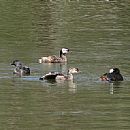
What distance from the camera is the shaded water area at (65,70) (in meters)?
18.4

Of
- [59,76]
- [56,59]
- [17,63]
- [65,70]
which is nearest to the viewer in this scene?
[59,76]

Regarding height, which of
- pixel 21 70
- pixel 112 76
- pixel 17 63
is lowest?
pixel 112 76

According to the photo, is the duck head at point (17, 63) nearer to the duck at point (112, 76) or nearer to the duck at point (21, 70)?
the duck at point (21, 70)

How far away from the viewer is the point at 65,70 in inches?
1091

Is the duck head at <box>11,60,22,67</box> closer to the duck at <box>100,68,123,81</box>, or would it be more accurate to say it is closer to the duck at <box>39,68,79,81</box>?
the duck at <box>39,68,79,81</box>

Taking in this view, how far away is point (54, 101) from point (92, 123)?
2984mm

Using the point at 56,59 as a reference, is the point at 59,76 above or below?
below

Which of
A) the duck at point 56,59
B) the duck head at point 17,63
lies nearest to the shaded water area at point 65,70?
the duck at point 56,59

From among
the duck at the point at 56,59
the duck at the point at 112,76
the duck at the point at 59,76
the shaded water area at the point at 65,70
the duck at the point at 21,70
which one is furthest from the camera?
the duck at the point at 56,59

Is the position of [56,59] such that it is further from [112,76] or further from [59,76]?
[112,76]

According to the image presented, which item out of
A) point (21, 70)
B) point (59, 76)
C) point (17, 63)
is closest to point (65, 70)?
point (17, 63)

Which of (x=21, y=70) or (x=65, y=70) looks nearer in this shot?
(x=21, y=70)

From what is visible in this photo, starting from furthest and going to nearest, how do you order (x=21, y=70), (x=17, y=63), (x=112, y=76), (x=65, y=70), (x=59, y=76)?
(x=65, y=70)
(x=17, y=63)
(x=21, y=70)
(x=59, y=76)
(x=112, y=76)

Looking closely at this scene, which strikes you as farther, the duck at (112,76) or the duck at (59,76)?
the duck at (59,76)
